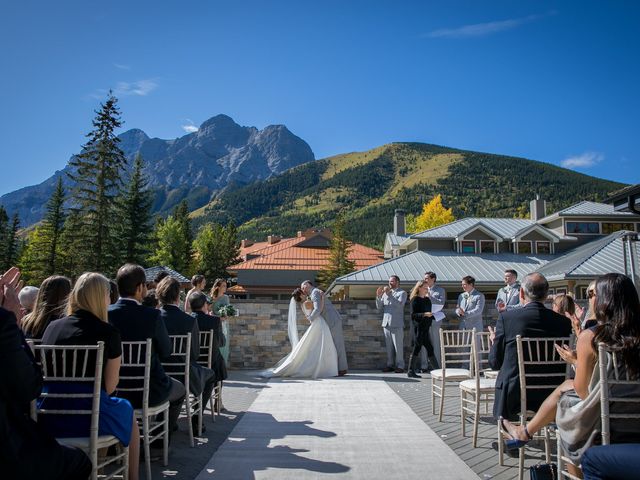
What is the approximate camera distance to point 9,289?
11.3 feet

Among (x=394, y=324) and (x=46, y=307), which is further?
(x=394, y=324)

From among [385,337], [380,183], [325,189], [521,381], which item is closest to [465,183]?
[380,183]

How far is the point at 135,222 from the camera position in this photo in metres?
42.2

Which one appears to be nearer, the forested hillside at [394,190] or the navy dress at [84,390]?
the navy dress at [84,390]

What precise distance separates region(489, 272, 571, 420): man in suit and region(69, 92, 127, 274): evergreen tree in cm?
3270

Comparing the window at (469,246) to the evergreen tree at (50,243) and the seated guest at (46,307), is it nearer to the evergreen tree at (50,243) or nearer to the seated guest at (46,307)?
the seated guest at (46,307)

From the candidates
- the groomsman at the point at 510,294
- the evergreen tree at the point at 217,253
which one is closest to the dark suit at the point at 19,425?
the groomsman at the point at 510,294

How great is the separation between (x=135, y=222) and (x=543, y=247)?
30.8 m

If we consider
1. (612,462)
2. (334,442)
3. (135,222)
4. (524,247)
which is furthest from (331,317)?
(135,222)

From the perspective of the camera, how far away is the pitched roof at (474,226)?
1273 inches

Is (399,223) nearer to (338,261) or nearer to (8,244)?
(338,261)

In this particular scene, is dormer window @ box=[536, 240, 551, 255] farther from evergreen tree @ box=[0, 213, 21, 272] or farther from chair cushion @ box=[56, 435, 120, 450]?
evergreen tree @ box=[0, 213, 21, 272]

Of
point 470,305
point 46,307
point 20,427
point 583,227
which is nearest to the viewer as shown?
point 20,427

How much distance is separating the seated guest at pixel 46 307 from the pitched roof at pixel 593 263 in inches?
949
